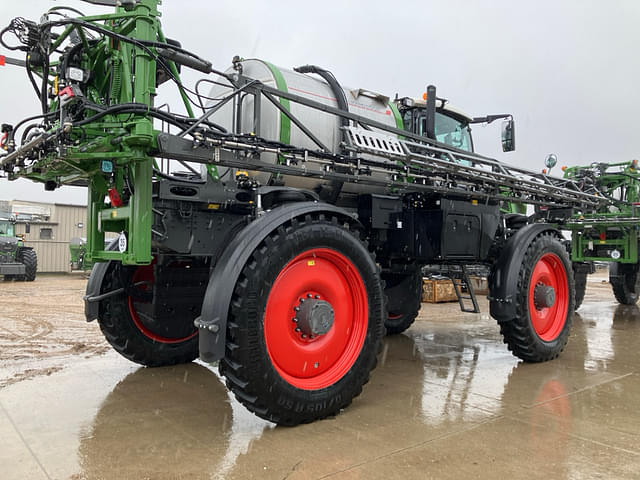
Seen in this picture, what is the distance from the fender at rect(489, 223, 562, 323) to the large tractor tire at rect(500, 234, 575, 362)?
82 mm

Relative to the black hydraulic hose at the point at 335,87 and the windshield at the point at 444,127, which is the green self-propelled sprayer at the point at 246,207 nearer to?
the black hydraulic hose at the point at 335,87

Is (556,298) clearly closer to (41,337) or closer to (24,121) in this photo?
(24,121)

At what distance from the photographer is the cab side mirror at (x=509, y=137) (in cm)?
609

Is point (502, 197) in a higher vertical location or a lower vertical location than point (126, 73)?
lower

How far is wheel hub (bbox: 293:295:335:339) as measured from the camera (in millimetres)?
3654

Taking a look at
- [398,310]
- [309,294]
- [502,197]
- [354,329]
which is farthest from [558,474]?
[398,310]

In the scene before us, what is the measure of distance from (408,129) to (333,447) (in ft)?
12.0

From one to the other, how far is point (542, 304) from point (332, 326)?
302cm

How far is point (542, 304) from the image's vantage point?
18.7 ft

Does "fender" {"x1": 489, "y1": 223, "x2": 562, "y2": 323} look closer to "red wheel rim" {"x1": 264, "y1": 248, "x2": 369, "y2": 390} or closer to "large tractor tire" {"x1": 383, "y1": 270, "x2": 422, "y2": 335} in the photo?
"large tractor tire" {"x1": 383, "y1": 270, "x2": 422, "y2": 335}

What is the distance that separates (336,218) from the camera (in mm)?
3992

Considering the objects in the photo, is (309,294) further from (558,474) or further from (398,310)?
(398,310)

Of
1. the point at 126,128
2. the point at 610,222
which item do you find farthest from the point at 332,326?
the point at 610,222

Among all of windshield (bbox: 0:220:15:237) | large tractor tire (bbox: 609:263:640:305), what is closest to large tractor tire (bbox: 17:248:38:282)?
windshield (bbox: 0:220:15:237)
